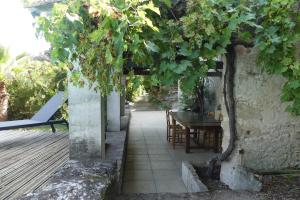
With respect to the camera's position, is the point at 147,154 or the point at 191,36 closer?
the point at 191,36

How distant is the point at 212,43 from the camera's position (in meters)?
3.47

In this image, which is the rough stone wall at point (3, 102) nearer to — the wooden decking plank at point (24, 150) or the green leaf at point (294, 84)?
the wooden decking plank at point (24, 150)

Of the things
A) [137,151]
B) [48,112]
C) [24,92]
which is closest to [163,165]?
[137,151]

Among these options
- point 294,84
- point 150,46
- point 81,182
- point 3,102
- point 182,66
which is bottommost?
point 81,182

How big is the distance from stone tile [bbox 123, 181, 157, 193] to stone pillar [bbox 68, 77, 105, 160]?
1143 mm

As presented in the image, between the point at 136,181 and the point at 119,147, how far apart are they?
877 mm

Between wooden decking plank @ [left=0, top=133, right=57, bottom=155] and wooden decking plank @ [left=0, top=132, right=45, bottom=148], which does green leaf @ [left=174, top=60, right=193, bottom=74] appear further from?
wooden decking plank @ [left=0, top=132, right=45, bottom=148]

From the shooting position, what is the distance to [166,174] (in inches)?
238

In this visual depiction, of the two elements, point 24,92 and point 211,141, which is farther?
point 24,92

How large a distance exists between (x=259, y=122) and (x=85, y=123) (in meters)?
2.32

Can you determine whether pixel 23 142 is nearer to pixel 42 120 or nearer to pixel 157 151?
pixel 42 120

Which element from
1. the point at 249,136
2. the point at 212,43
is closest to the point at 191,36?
the point at 212,43

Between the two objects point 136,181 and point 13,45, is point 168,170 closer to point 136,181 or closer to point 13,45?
point 136,181

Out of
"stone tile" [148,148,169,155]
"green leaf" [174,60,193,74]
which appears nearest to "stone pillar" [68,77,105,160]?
"green leaf" [174,60,193,74]
